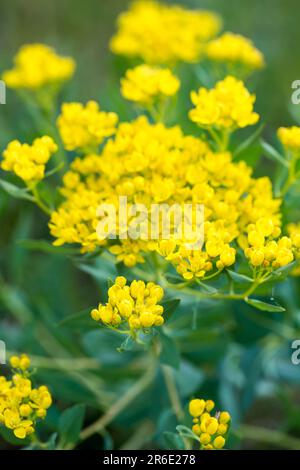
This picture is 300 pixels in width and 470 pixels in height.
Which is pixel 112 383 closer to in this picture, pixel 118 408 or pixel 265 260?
pixel 118 408

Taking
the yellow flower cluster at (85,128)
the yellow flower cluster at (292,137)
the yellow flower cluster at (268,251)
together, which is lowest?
the yellow flower cluster at (268,251)

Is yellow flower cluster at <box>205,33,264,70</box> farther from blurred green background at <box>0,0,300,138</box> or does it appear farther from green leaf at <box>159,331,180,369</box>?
blurred green background at <box>0,0,300,138</box>

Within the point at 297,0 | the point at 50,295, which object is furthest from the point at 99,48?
the point at 50,295

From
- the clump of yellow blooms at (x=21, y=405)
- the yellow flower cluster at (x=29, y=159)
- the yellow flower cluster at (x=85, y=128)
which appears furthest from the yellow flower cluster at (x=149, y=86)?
the clump of yellow blooms at (x=21, y=405)

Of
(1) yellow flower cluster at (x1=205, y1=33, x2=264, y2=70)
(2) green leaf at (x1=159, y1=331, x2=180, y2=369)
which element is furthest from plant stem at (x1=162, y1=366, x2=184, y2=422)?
(1) yellow flower cluster at (x1=205, y1=33, x2=264, y2=70)

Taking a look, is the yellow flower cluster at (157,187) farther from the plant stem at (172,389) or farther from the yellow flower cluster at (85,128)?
the plant stem at (172,389)

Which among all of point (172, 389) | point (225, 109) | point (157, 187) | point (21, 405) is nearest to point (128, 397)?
point (172, 389)
